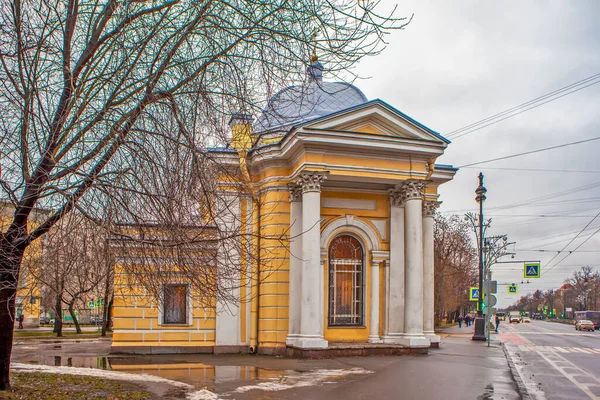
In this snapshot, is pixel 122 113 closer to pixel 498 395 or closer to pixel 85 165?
pixel 85 165

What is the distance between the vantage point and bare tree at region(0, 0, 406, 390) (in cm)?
791

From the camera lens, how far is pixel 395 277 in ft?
66.5

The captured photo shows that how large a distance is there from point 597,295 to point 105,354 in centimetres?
10603

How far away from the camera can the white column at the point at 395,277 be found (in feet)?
65.6

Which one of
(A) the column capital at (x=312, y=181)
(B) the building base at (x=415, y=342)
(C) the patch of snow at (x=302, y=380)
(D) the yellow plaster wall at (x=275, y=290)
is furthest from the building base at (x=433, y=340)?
(A) the column capital at (x=312, y=181)

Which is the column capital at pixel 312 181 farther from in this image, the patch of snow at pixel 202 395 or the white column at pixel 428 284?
the patch of snow at pixel 202 395

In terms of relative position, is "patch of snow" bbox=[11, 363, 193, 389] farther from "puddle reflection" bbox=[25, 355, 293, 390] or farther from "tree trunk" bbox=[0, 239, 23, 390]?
"tree trunk" bbox=[0, 239, 23, 390]

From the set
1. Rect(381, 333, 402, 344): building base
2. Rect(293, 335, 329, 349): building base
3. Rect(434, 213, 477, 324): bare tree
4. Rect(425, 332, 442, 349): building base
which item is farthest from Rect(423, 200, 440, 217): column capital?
Rect(434, 213, 477, 324): bare tree

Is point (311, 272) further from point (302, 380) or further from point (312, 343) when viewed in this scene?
point (302, 380)

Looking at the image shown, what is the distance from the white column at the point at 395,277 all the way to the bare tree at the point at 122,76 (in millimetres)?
12702

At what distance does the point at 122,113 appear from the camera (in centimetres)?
826

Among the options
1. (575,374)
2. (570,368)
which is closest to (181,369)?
(575,374)

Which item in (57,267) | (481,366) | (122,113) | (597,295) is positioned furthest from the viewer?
(597,295)

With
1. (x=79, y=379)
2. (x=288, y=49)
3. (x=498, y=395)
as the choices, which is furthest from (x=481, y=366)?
(x=288, y=49)
